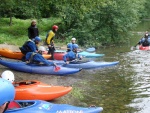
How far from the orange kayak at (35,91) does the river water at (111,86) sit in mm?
372

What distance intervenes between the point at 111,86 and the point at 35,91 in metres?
3.60

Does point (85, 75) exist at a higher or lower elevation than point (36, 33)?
lower

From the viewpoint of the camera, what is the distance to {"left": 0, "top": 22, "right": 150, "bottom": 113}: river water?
8180mm

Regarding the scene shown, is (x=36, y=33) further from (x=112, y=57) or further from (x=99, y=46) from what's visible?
(x=99, y=46)

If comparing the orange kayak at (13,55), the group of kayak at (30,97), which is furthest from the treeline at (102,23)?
the group of kayak at (30,97)

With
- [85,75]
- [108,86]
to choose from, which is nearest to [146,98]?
[108,86]

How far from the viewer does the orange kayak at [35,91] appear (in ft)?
23.6

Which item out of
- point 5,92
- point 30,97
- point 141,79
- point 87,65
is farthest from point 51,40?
point 5,92

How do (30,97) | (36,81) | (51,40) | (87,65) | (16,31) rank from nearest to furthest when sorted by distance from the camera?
(30,97), (36,81), (87,65), (51,40), (16,31)

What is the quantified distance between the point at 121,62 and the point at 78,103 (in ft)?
24.1

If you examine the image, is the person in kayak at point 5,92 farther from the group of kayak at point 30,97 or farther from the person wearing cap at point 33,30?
the person wearing cap at point 33,30

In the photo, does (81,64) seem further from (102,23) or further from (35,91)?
(102,23)

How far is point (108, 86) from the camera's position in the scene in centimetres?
1024

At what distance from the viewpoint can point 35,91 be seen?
736 centimetres
